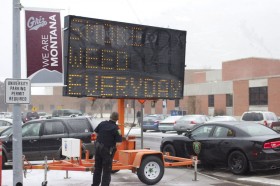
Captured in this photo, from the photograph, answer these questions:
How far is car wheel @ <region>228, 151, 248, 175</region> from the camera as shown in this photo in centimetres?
1272

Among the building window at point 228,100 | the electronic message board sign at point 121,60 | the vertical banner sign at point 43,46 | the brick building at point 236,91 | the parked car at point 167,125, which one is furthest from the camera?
the building window at point 228,100

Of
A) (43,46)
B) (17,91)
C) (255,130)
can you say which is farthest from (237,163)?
(17,91)

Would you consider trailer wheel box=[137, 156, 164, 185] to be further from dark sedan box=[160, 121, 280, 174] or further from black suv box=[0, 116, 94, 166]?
black suv box=[0, 116, 94, 166]

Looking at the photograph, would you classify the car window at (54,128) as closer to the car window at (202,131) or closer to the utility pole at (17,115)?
the car window at (202,131)

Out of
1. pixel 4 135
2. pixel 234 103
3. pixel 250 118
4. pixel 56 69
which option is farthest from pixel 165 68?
pixel 234 103

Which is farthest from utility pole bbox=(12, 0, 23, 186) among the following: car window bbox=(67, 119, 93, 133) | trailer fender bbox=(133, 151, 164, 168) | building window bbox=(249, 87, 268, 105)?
building window bbox=(249, 87, 268, 105)

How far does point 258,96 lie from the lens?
5953 centimetres

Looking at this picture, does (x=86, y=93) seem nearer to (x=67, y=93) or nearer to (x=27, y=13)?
(x=67, y=93)

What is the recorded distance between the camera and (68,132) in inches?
605

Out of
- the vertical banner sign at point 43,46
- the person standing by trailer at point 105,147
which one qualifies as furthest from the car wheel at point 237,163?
the vertical banner sign at point 43,46

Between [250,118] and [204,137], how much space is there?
16.3 m

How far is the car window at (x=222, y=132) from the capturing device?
44.7ft

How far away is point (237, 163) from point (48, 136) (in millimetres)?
6102

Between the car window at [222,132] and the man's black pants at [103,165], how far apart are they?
4774 millimetres
